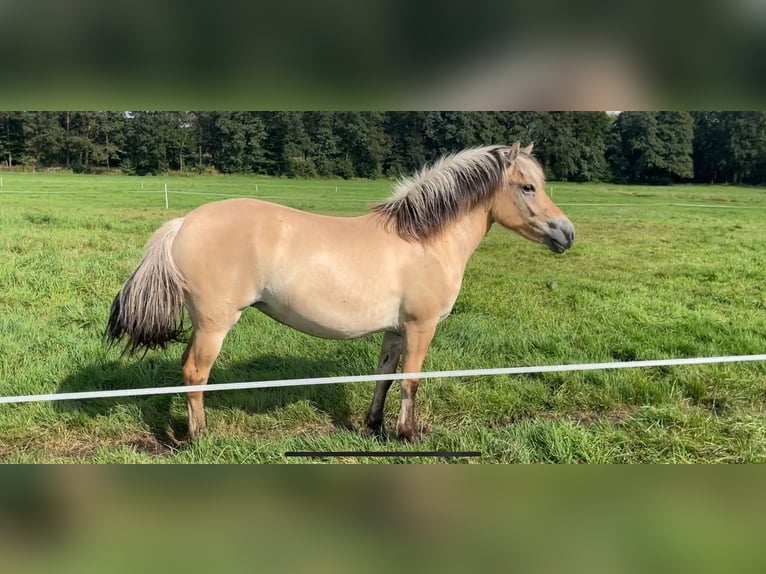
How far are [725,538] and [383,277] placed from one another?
64.0 inches

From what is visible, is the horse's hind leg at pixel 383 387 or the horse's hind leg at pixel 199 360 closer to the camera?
the horse's hind leg at pixel 199 360

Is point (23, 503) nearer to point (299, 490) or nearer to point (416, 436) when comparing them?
point (299, 490)

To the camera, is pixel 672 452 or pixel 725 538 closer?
pixel 725 538

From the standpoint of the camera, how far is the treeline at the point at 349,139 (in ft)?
7.13

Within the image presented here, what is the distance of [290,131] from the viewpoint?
224cm

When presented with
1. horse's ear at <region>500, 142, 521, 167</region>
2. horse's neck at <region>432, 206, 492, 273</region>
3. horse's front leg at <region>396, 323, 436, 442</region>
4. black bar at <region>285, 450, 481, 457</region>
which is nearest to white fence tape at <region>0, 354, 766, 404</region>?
horse's front leg at <region>396, 323, 436, 442</region>

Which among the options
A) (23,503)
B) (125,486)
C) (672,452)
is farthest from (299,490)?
(672,452)

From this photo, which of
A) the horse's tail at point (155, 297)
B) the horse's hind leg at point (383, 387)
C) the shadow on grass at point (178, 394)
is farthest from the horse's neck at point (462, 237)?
the horse's tail at point (155, 297)

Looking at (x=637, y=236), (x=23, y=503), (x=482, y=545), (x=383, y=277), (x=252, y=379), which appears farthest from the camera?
(x=637, y=236)

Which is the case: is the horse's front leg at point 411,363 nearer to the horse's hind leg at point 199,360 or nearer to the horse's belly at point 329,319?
the horse's belly at point 329,319

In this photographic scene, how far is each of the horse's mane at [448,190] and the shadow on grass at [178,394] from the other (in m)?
1.01

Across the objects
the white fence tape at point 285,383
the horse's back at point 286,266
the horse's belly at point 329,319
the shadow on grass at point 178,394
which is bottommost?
the shadow on grass at point 178,394
